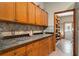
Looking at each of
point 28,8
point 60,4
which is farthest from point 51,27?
point 28,8

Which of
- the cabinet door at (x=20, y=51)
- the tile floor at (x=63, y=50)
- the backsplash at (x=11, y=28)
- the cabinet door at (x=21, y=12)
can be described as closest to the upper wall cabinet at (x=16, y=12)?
the cabinet door at (x=21, y=12)

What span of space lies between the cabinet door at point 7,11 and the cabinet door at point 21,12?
26 centimetres

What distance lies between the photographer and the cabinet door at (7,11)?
2.31m

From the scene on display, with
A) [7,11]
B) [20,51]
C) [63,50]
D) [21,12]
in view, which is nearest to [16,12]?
[21,12]

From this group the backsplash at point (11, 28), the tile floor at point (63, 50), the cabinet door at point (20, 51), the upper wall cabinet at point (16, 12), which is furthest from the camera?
the tile floor at point (63, 50)

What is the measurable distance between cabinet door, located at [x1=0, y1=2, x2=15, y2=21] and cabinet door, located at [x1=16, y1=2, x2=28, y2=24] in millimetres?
260

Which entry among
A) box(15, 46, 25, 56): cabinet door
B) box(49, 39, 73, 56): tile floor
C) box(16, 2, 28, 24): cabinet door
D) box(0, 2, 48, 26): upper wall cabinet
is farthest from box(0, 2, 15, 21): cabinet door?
box(49, 39, 73, 56): tile floor

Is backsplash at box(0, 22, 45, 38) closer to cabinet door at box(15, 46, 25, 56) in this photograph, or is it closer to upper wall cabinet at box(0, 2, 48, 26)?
upper wall cabinet at box(0, 2, 48, 26)

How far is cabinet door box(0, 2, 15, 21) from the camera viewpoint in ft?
7.59

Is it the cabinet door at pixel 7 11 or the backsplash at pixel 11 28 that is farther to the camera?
the backsplash at pixel 11 28

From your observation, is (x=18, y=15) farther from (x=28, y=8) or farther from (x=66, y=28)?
(x=66, y=28)

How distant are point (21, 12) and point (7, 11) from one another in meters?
0.79

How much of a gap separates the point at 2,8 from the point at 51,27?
171 inches

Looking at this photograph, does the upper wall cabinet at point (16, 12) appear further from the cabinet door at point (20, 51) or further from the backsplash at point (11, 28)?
→ the cabinet door at point (20, 51)
